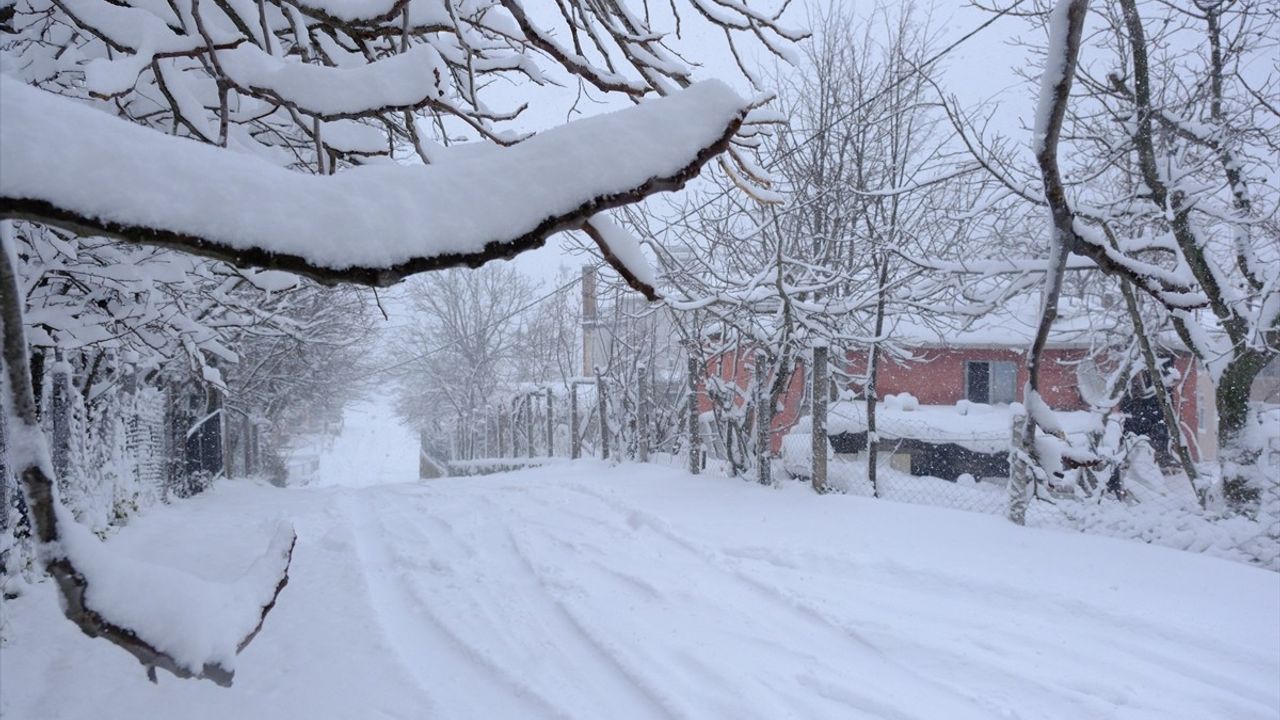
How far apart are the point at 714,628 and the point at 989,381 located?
17847mm

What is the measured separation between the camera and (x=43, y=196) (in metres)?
0.70

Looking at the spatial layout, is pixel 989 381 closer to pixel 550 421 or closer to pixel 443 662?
pixel 550 421

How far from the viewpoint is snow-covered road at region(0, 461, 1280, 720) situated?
11.2ft

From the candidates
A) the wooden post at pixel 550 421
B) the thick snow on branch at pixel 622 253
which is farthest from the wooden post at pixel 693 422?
the thick snow on branch at pixel 622 253

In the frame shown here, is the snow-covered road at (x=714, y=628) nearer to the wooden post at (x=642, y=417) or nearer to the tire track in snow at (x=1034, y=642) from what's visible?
the tire track in snow at (x=1034, y=642)

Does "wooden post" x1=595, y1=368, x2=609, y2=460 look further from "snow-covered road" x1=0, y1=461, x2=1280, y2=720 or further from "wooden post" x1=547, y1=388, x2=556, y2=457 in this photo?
"snow-covered road" x1=0, y1=461, x2=1280, y2=720

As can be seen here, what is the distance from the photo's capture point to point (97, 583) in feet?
2.66

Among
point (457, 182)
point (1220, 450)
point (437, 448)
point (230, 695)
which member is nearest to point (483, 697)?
point (230, 695)

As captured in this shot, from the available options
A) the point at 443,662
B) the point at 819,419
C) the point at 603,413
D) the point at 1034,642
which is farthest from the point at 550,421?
the point at 1034,642

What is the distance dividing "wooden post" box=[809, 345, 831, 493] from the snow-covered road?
1006 mm

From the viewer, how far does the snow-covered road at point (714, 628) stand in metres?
3.42

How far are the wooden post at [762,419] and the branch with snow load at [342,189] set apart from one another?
8.54 metres

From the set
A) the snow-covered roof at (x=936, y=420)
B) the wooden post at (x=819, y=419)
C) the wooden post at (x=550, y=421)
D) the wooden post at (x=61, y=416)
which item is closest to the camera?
the wooden post at (x=61, y=416)

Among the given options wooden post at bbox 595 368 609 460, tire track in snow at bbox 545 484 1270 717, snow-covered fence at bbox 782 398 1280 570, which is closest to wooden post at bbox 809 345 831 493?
snow-covered fence at bbox 782 398 1280 570
